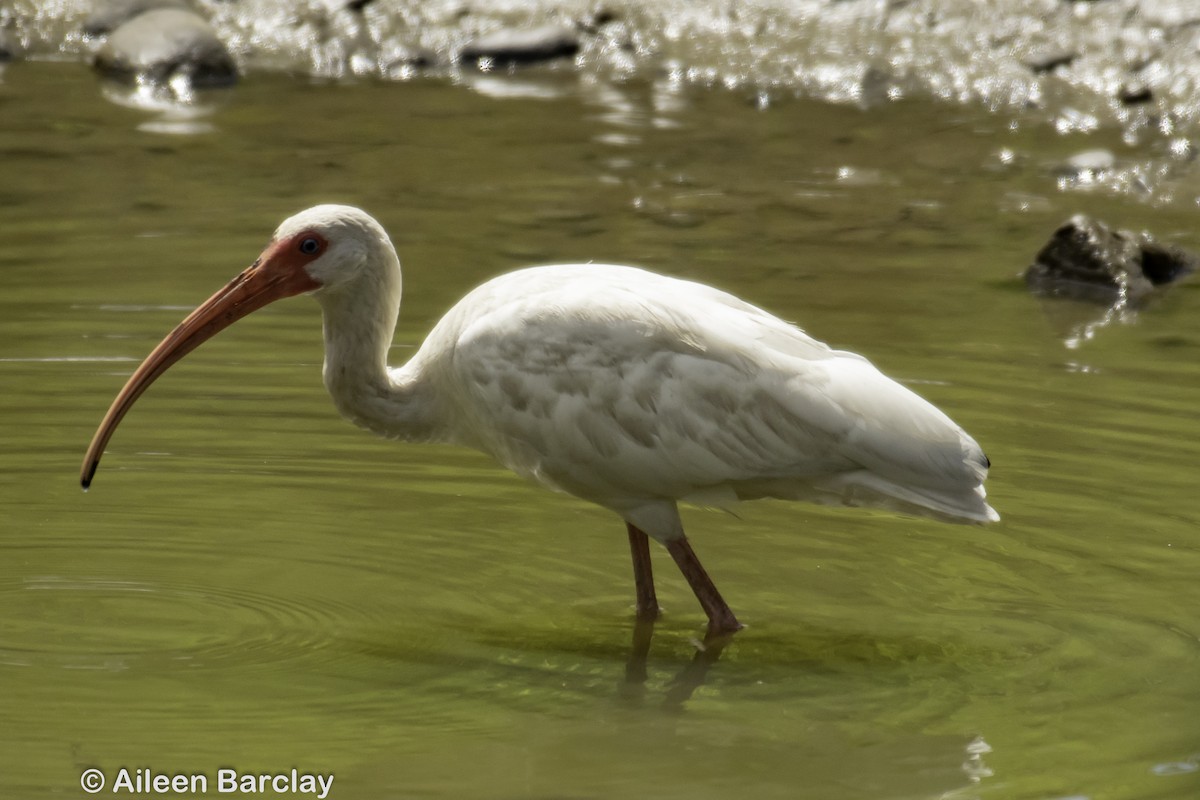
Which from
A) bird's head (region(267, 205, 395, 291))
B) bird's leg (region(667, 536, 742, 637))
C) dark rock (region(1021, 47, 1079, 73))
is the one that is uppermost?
bird's head (region(267, 205, 395, 291))

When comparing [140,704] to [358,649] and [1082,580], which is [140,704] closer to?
[358,649]

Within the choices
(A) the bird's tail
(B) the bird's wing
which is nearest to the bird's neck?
(B) the bird's wing

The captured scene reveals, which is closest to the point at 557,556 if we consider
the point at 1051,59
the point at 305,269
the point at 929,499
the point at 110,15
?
the point at 305,269

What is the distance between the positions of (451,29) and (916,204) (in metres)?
6.24

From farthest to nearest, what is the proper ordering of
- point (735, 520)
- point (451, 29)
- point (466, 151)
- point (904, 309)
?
point (451, 29)
point (466, 151)
point (904, 309)
point (735, 520)

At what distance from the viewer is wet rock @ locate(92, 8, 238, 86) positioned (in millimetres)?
18297

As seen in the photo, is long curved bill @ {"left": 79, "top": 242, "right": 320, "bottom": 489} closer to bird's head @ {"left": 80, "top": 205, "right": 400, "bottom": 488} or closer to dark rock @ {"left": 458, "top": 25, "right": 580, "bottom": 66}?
bird's head @ {"left": 80, "top": 205, "right": 400, "bottom": 488}

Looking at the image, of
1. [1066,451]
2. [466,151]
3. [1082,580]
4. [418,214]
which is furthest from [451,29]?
[1082,580]

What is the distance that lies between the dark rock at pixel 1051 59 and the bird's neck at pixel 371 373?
11.5 meters

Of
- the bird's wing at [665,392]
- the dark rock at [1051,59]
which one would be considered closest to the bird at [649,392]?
the bird's wing at [665,392]

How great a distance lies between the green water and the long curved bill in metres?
0.85

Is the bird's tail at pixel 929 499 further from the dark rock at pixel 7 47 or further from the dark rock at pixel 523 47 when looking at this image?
the dark rock at pixel 7 47

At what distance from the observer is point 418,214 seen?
46.7 feet

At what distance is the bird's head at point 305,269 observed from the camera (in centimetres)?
727
